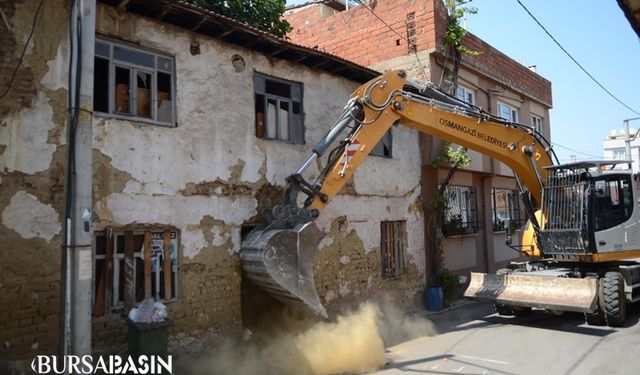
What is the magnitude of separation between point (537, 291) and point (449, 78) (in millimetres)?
6651

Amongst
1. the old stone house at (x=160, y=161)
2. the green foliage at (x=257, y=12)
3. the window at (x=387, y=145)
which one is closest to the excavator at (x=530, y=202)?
the old stone house at (x=160, y=161)

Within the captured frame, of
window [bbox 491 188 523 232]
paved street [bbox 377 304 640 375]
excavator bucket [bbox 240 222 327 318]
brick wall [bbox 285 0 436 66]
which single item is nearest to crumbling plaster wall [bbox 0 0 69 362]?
excavator bucket [bbox 240 222 327 318]

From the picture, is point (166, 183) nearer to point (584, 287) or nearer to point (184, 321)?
point (184, 321)

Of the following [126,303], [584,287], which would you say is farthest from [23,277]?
[584,287]

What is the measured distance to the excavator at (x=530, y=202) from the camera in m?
7.74

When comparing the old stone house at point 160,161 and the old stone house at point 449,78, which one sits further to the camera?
the old stone house at point 449,78

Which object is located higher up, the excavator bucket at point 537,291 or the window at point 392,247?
the window at point 392,247

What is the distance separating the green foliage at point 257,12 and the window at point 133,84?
5.75 metres

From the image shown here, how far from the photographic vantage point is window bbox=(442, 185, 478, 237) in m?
13.4

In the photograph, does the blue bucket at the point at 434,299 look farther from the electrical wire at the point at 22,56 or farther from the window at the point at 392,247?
the electrical wire at the point at 22,56

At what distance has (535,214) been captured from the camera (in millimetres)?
10406

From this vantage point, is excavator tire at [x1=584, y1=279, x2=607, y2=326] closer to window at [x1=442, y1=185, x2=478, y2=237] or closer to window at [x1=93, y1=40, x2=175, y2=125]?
window at [x1=442, y1=185, x2=478, y2=237]

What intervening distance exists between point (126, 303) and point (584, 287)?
7750 millimetres

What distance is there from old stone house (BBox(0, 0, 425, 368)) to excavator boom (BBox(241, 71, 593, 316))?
39.0 inches
